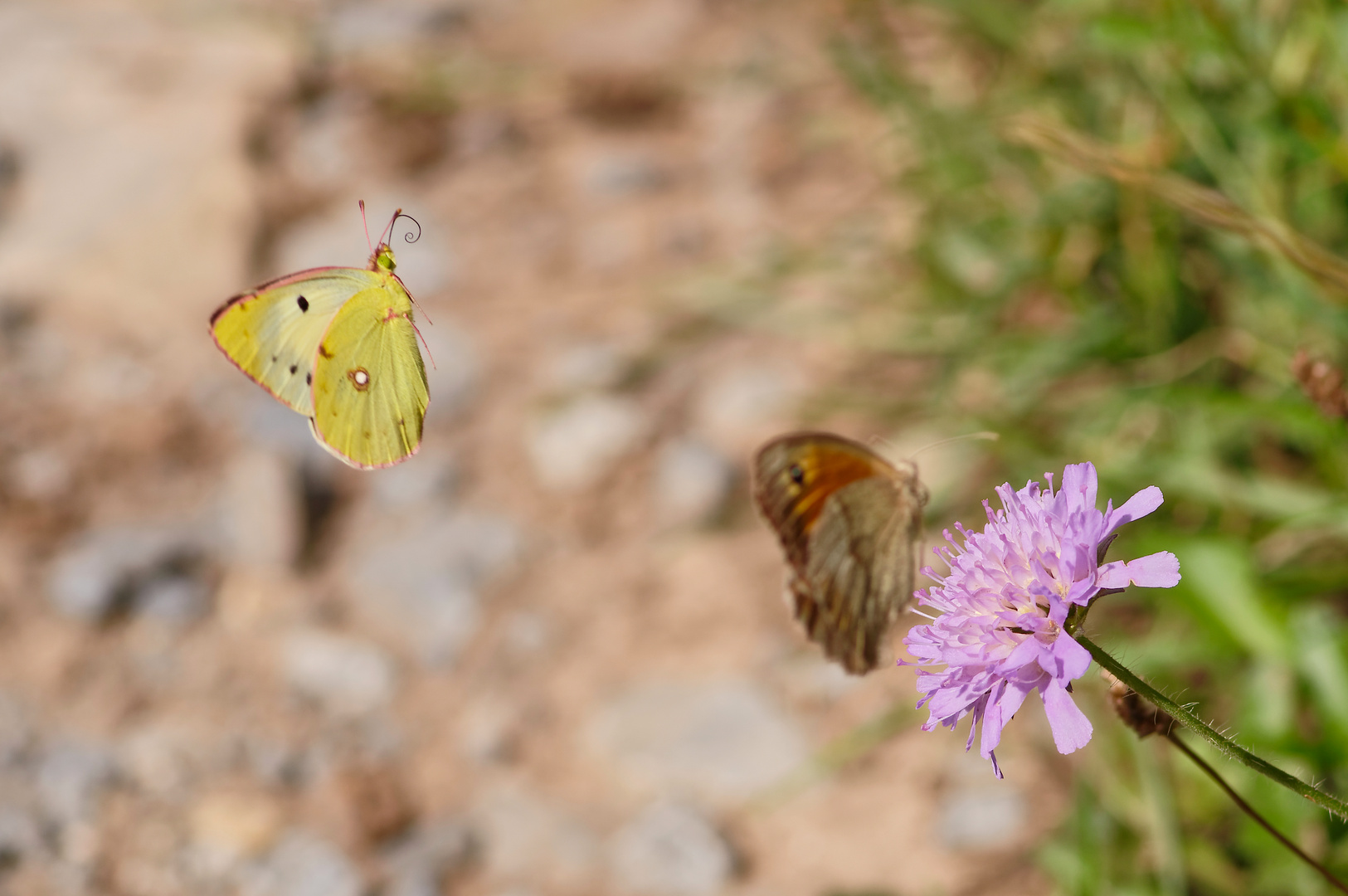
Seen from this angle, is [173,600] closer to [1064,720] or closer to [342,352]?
[342,352]

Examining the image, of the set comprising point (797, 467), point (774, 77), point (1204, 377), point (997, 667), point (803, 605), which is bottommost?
point (997, 667)

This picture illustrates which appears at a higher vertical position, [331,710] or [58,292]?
[58,292]

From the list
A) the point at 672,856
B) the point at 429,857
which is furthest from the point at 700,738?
the point at 429,857

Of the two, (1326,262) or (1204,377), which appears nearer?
(1326,262)

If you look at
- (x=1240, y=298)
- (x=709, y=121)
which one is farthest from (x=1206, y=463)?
(x=709, y=121)

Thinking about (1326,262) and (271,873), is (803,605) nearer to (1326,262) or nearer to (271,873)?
(1326,262)

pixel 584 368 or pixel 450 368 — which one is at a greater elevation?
pixel 450 368

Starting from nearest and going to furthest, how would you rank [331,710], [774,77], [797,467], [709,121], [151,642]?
[797,467], [331,710], [151,642], [774,77], [709,121]
